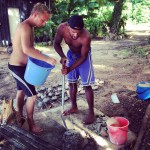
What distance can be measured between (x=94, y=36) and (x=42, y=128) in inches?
449

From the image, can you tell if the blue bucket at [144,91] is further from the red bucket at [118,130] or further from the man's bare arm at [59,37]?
the man's bare arm at [59,37]

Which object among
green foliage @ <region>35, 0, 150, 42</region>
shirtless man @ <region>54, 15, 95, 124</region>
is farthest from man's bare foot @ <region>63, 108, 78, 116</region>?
green foliage @ <region>35, 0, 150, 42</region>

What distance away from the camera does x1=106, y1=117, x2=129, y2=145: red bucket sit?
10.9 ft

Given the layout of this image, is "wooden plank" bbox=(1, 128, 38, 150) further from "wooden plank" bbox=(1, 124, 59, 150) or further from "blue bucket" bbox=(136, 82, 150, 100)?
"blue bucket" bbox=(136, 82, 150, 100)

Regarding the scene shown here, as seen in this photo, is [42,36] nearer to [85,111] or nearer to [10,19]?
[10,19]

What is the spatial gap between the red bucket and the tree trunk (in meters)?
11.4

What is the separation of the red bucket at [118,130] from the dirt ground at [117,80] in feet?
1.06

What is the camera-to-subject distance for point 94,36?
1468 centimetres

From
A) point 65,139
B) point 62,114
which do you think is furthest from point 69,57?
point 65,139

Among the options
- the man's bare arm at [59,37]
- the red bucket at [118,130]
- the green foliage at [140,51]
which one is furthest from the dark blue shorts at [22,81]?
the green foliage at [140,51]

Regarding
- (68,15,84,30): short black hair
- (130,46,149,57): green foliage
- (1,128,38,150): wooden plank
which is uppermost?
(68,15,84,30): short black hair

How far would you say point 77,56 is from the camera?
13.3 ft

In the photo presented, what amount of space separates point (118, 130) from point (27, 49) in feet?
5.67

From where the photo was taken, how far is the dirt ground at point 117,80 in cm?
460
